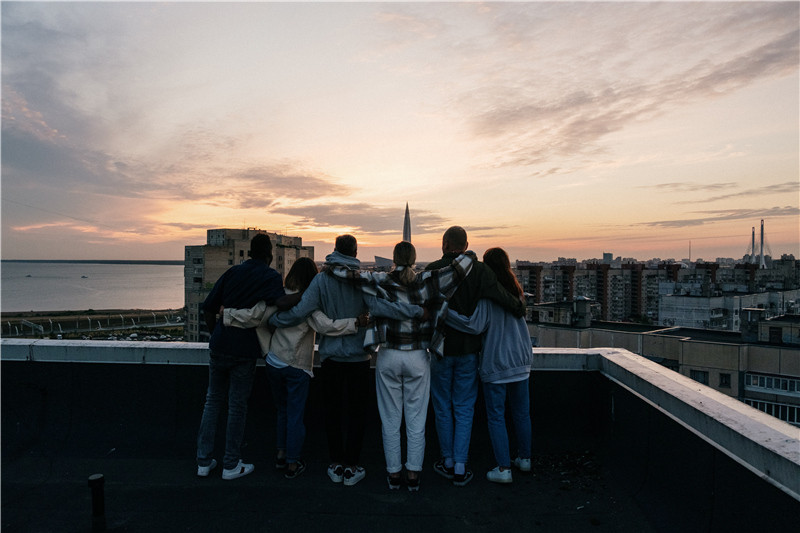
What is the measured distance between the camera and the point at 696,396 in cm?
282

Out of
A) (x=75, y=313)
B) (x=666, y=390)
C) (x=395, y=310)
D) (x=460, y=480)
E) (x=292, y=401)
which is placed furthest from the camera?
(x=75, y=313)

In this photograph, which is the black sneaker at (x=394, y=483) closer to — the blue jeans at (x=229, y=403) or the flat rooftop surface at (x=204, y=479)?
the flat rooftop surface at (x=204, y=479)

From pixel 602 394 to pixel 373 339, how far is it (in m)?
2.08

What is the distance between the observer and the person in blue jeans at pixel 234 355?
3.60m

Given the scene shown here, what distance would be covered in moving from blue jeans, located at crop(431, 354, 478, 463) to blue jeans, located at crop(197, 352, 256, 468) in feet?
4.86

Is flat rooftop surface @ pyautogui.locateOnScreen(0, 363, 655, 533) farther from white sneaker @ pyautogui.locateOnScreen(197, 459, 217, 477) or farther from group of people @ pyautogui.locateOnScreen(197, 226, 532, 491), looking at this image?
group of people @ pyautogui.locateOnScreen(197, 226, 532, 491)

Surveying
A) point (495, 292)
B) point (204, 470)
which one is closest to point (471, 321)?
point (495, 292)

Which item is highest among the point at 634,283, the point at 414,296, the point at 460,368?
the point at 414,296

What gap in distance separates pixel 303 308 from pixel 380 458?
1.47m

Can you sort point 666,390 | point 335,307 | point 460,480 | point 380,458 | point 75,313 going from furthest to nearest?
1. point 75,313
2. point 380,458
3. point 335,307
4. point 460,480
5. point 666,390

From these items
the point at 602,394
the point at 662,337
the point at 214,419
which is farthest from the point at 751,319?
the point at 214,419

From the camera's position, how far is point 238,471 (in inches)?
142

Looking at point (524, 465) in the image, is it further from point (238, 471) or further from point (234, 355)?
point (234, 355)

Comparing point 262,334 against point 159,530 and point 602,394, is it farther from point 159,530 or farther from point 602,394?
point 602,394
